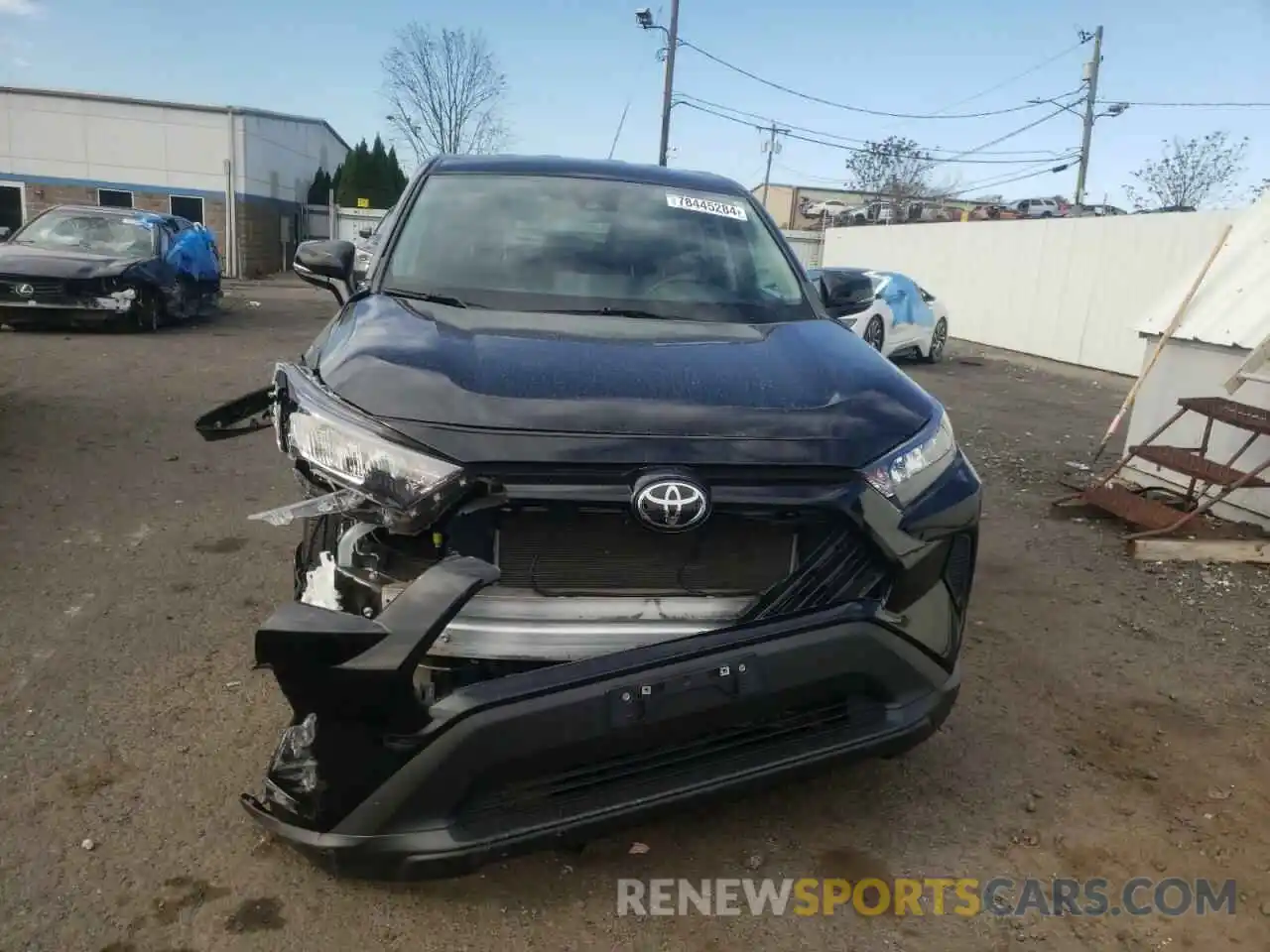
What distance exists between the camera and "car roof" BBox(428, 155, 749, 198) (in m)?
3.83

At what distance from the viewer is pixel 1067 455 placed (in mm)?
8586

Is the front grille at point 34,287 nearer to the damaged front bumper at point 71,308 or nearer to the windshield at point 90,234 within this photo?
the damaged front bumper at point 71,308

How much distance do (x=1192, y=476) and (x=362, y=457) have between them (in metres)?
5.18

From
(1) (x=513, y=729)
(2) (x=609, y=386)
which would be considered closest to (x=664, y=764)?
(1) (x=513, y=729)

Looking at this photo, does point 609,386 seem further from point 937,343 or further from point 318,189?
point 318,189

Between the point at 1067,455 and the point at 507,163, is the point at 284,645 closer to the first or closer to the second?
the point at 507,163

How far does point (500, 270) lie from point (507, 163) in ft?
2.67

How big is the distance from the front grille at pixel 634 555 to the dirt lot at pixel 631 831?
2.72 ft

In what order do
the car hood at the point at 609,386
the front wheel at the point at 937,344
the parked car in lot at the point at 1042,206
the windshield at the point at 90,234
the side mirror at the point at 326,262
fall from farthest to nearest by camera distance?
the parked car in lot at the point at 1042,206, the front wheel at the point at 937,344, the windshield at the point at 90,234, the side mirror at the point at 326,262, the car hood at the point at 609,386

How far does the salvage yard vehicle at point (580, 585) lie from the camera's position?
2.04 meters

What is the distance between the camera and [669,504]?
6.99 ft

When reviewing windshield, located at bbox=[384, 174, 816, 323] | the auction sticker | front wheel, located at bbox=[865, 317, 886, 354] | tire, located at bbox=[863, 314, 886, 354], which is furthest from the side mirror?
front wheel, located at bbox=[865, 317, 886, 354]

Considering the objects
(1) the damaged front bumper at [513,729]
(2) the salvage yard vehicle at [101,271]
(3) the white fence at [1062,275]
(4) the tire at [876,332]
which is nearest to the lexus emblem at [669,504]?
Answer: (1) the damaged front bumper at [513,729]

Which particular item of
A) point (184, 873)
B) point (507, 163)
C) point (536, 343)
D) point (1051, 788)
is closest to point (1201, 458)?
point (1051, 788)
